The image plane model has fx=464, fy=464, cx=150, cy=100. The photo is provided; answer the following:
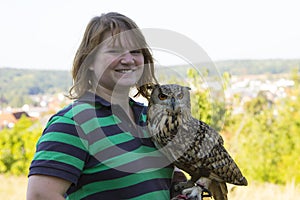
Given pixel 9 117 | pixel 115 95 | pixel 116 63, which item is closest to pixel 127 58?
pixel 116 63

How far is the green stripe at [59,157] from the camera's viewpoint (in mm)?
1520

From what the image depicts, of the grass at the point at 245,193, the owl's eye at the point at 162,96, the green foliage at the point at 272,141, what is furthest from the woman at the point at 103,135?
the green foliage at the point at 272,141

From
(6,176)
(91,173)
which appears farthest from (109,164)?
(6,176)

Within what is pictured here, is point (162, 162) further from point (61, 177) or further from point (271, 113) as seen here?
point (271, 113)

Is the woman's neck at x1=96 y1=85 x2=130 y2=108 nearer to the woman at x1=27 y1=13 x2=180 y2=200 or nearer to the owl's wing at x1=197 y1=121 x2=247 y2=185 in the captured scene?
the woman at x1=27 y1=13 x2=180 y2=200

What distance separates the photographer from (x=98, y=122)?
5.42ft

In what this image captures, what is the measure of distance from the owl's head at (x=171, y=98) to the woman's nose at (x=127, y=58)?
0.17 m

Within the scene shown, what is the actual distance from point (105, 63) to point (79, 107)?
20 centimetres

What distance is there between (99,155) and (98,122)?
0.12 m

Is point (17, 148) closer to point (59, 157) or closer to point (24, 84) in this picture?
point (24, 84)

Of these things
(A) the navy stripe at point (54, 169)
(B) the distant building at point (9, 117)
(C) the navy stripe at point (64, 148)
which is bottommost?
(B) the distant building at point (9, 117)

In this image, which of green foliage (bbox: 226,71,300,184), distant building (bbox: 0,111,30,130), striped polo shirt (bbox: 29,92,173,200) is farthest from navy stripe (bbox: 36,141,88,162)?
distant building (bbox: 0,111,30,130)

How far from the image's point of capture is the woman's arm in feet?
4.85

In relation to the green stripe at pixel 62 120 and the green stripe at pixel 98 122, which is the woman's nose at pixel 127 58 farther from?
the green stripe at pixel 62 120
